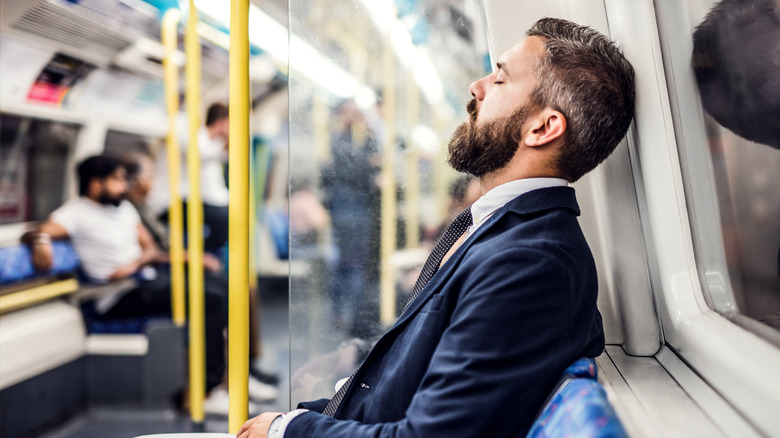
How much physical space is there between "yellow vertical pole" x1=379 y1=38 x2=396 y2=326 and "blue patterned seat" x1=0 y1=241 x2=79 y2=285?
337 centimetres

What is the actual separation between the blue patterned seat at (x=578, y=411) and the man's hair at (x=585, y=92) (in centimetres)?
54

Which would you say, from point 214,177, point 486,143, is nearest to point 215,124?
point 214,177

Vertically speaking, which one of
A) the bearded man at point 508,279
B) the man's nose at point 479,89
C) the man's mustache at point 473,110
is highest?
the man's nose at point 479,89

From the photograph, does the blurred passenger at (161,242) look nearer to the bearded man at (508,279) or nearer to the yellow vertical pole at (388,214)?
the yellow vertical pole at (388,214)

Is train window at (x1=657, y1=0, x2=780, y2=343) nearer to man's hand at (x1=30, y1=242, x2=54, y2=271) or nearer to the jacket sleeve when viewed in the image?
the jacket sleeve

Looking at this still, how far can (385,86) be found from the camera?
5.64ft

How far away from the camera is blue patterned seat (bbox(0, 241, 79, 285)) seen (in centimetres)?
381

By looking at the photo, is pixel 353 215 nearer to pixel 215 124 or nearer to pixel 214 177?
pixel 215 124

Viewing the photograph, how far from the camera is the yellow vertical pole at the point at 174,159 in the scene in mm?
3777

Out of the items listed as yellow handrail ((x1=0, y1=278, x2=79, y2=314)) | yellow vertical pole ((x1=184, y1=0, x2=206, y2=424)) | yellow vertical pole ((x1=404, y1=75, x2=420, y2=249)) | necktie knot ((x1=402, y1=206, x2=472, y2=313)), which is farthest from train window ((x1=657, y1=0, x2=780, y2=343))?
yellow handrail ((x1=0, y1=278, x2=79, y2=314))

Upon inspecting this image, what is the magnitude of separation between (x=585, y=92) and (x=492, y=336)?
0.68 m

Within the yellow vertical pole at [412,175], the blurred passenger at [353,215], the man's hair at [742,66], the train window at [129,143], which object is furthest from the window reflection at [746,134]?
the train window at [129,143]

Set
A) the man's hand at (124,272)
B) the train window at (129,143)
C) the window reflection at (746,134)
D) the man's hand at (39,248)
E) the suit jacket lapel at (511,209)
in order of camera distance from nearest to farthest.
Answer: the window reflection at (746,134) < the suit jacket lapel at (511,209) < the man's hand at (39,248) < the man's hand at (124,272) < the train window at (129,143)

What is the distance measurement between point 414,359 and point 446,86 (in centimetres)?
97
